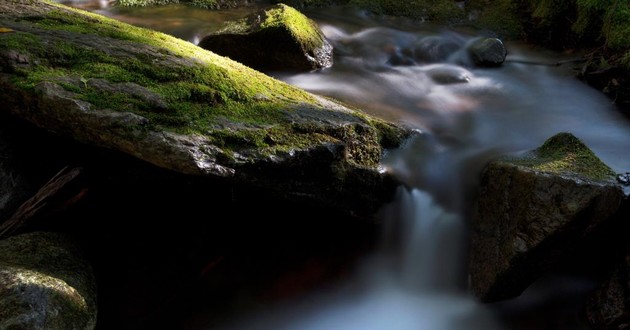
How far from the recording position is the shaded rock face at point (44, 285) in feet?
7.44

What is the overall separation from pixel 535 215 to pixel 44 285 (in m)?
3.09

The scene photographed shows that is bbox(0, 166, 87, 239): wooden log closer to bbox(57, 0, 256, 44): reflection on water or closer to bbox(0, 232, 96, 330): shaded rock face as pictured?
bbox(0, 232, 96, 330): shaded rock face

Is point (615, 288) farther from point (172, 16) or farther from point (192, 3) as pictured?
point (192, 3)

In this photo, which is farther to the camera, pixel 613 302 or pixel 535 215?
pixel 613 302

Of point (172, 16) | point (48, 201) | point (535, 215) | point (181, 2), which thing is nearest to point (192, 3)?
point (181, 2)

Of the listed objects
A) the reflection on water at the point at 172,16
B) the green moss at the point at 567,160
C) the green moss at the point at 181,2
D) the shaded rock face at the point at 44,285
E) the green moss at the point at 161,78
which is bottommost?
the shaded rock face at the point at 44,285

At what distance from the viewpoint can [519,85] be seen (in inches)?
246

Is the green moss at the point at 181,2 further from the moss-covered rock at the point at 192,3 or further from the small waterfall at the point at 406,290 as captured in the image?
the small waterfall at the point at 406,290

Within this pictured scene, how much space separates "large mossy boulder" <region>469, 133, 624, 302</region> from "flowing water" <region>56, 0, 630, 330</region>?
0.98 ft

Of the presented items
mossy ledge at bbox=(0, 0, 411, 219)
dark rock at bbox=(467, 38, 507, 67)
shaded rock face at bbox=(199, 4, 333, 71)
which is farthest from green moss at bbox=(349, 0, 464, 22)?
mossy ledge at bbox=(0, 0, 411, 219)

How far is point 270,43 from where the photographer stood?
232 inches

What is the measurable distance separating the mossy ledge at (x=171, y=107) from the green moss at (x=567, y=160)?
1266 mm

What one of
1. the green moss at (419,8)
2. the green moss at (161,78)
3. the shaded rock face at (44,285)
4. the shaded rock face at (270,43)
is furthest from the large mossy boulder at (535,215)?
the green moss at (419,8)

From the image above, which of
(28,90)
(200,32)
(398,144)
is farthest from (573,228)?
(200,32)
